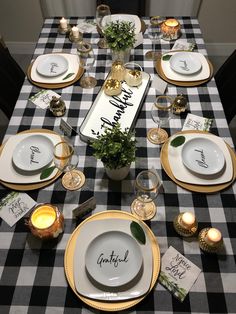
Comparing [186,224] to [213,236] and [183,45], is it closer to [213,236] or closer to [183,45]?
[213,236]

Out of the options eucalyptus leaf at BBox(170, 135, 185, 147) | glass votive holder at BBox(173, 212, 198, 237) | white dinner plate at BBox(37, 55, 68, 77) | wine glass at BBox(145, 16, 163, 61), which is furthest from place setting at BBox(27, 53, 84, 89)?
glass votive holder at BBox(173, 212, 198, 237)

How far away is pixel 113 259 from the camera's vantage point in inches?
34.3

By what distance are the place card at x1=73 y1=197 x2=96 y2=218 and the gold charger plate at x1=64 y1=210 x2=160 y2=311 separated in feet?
0.10

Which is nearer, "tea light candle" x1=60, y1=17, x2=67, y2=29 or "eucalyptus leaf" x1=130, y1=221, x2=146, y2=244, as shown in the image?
"eucalyptus leaf" x1=130, y1=221, x2=146, y2=244

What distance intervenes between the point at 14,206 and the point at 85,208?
0.88 ft

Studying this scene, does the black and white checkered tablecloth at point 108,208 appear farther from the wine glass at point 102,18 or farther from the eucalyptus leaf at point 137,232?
the wine glass at point 102,18

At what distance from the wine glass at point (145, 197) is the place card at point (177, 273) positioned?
0.15 m

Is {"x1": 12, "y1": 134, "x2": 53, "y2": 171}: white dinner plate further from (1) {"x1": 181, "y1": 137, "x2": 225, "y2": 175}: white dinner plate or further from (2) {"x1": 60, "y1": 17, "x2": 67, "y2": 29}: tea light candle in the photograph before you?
(2) {"x1": 60, "y1": 17, "x2": 67, "y2": 29}: tea light candle

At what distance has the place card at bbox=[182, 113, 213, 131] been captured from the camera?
4.02 feet

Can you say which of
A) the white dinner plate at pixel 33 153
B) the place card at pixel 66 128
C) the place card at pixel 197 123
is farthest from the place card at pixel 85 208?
the place card at pixel 197 123

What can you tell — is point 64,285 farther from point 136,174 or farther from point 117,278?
point 136,174

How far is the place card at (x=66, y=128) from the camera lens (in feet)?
3.84

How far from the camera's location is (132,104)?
129 centimetres

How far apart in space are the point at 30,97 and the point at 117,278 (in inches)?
36.9
